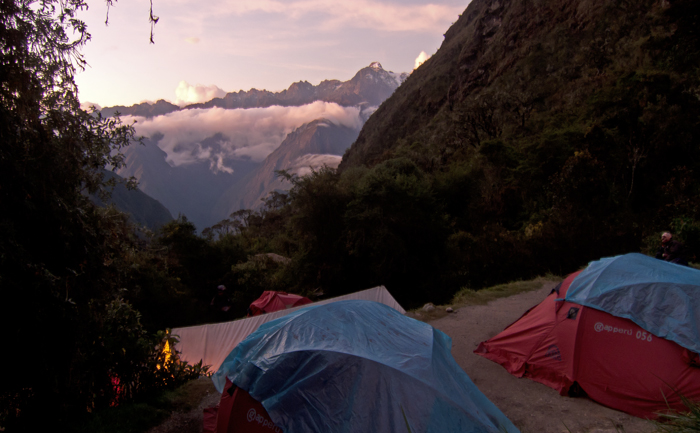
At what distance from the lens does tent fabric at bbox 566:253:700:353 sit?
5504 mm

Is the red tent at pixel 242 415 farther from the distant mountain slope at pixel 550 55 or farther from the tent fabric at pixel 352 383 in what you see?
the distant mountain slope at pixel 550 55

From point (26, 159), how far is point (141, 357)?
3.65 metres

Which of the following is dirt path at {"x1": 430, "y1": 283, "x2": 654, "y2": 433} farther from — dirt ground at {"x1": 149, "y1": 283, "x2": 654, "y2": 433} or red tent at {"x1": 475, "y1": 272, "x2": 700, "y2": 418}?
red tent at {"x1": 475, "y1": 272, "x2": 700, "y2": 418}

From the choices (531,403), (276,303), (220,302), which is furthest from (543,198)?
(531,403)

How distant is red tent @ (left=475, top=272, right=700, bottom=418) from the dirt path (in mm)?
190

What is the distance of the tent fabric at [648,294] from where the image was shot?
5.50 meters

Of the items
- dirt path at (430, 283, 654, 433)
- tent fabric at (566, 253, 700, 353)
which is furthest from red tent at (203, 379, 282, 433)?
tent fabric at (566, 253, 700, 353)

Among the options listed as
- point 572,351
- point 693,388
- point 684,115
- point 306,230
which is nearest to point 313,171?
point 306,230

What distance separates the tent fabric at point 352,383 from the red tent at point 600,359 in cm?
214

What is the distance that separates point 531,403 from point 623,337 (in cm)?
168

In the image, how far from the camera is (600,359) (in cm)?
609

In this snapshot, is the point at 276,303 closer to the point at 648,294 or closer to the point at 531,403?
the point at 531,403

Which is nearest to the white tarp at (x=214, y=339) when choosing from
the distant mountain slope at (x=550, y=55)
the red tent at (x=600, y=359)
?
the red tent at (x=600, y=359)

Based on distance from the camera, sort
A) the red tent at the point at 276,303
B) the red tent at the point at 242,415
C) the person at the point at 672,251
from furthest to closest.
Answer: the red tent at the point at 276,303
the person at the point at 672,251
the red tent at the point at 242,415
